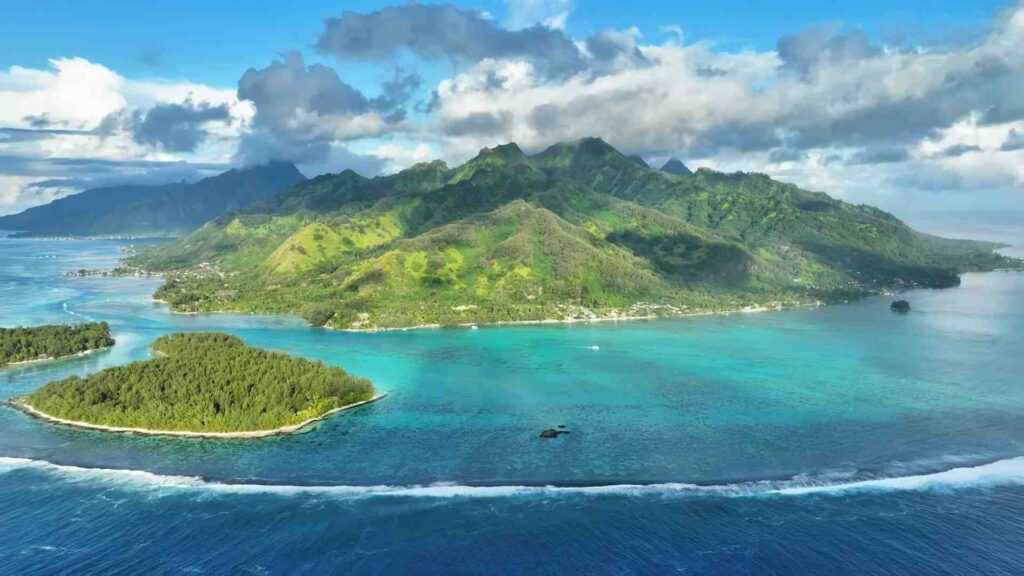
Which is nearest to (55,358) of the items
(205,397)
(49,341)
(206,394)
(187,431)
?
(49,341)

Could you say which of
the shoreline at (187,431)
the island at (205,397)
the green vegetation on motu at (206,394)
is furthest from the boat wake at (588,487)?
the green vegetation on motu at (206,394)

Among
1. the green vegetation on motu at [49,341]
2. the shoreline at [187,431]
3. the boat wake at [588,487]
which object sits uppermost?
the green vegetation on motu at [49,341]

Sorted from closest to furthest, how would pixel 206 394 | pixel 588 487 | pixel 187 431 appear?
pixel 588 487
pixel 187 431
pixel 206 394

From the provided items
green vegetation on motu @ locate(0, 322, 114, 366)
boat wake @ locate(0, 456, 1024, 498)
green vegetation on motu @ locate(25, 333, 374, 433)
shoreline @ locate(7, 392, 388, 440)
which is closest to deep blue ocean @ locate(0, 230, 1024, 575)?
boat wake @ locate(0, 456, 1024, 498)

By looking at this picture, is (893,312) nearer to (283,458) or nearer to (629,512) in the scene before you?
(629,512)

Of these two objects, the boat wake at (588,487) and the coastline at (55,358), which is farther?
the coastline at (55,358)

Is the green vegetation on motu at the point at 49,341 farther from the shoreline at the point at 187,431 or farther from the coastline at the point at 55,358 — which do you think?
the shoreline at the point at 187,431

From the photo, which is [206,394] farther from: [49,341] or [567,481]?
[49,341]

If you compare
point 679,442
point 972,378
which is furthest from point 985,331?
point 679,442
